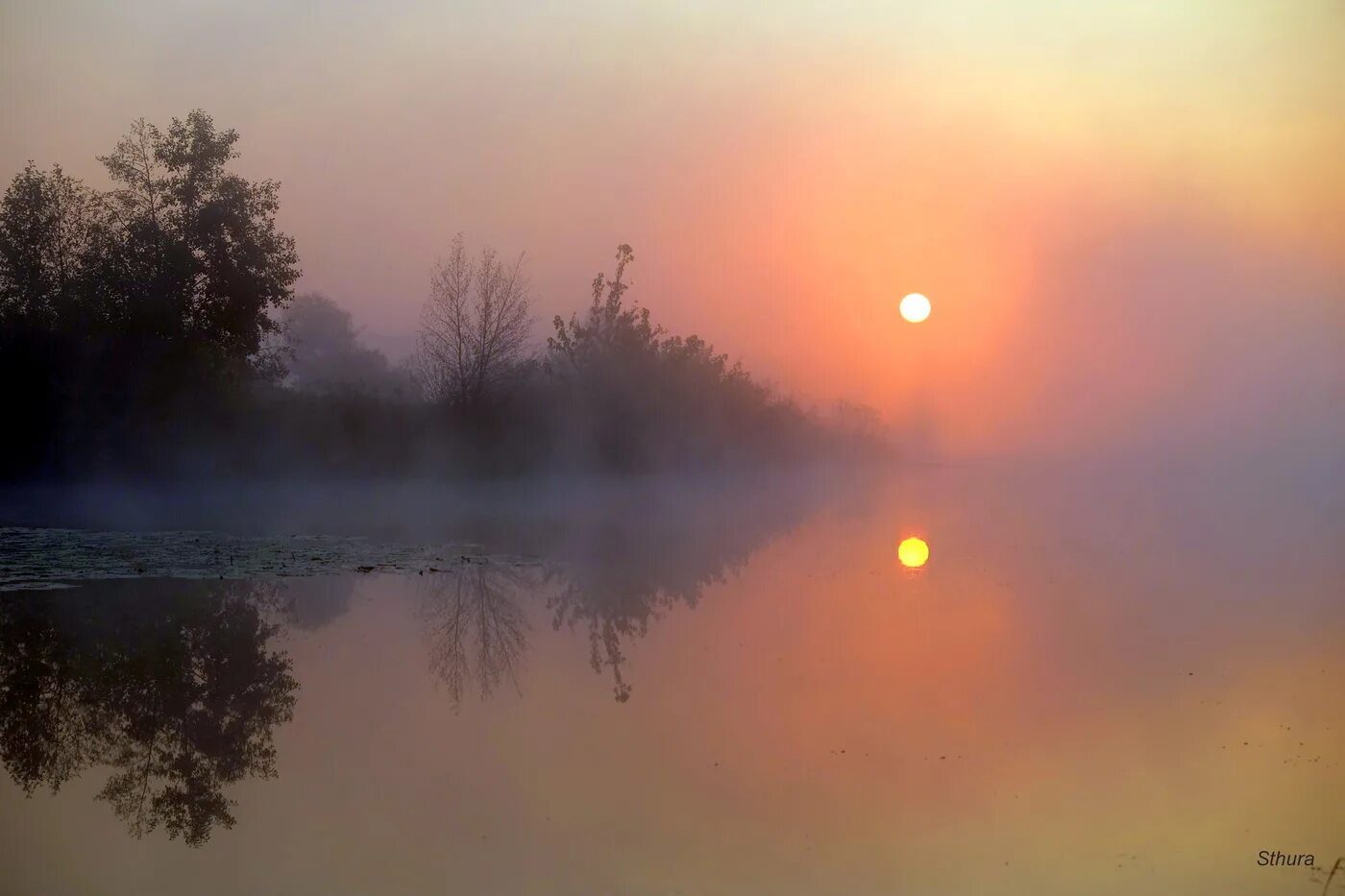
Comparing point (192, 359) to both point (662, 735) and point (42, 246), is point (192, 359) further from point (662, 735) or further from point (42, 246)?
point (662, 735)

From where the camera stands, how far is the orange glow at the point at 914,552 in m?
17.2

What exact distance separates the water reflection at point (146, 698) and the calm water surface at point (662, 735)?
0.11 feet

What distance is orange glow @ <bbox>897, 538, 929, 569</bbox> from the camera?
679 inches

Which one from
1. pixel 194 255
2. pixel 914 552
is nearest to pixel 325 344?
pixel 194 255

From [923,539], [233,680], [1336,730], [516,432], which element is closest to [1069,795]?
[1336,730]

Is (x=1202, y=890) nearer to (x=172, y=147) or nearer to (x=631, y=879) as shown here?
(x=631, y=879)

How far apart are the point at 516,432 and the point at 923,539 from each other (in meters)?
21.1

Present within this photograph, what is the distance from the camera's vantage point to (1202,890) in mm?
4910

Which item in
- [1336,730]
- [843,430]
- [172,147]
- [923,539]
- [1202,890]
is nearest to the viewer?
[1202,890]

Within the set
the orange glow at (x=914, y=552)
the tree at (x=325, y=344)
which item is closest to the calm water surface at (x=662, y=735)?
the orange glow at (x=914, y=552)

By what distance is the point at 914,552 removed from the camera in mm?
18969

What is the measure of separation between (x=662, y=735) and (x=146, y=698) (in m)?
3.91

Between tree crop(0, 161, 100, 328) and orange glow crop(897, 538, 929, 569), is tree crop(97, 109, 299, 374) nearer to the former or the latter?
tree crop(0, 161, 100, 328)

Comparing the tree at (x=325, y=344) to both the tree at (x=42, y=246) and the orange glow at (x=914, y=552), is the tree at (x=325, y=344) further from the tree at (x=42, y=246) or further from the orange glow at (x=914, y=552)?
the orange glow at (x=914, y=552)
